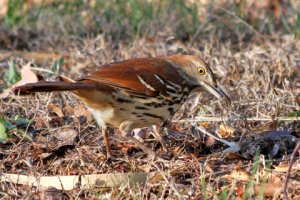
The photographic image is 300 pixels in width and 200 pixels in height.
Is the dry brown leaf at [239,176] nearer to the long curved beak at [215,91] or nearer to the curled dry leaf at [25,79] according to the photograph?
the long curved beak at [215,91]

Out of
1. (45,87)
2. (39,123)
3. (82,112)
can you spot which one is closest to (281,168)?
(45,87)

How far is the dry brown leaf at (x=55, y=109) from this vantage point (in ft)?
17.6

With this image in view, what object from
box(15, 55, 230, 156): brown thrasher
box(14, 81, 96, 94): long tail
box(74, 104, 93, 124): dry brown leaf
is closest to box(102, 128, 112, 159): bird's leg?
box(15, 55, 230, 156): brown thrasher

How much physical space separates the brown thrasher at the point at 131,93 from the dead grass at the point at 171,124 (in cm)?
22

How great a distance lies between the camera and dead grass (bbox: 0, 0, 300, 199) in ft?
13.8

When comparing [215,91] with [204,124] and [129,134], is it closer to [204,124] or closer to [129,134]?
[204,124]

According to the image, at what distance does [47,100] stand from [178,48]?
64.5 inches

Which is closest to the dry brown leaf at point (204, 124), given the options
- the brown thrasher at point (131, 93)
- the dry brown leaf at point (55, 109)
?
the brown thrasher at point (131, 93)

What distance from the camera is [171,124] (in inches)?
207

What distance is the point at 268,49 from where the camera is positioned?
6.68 meters

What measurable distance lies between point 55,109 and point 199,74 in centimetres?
107

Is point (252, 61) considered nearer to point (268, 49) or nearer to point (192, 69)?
point (268, 49)

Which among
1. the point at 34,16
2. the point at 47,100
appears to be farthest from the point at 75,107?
the point at 34,16

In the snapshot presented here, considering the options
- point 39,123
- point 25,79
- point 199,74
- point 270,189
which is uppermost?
point 199,74
